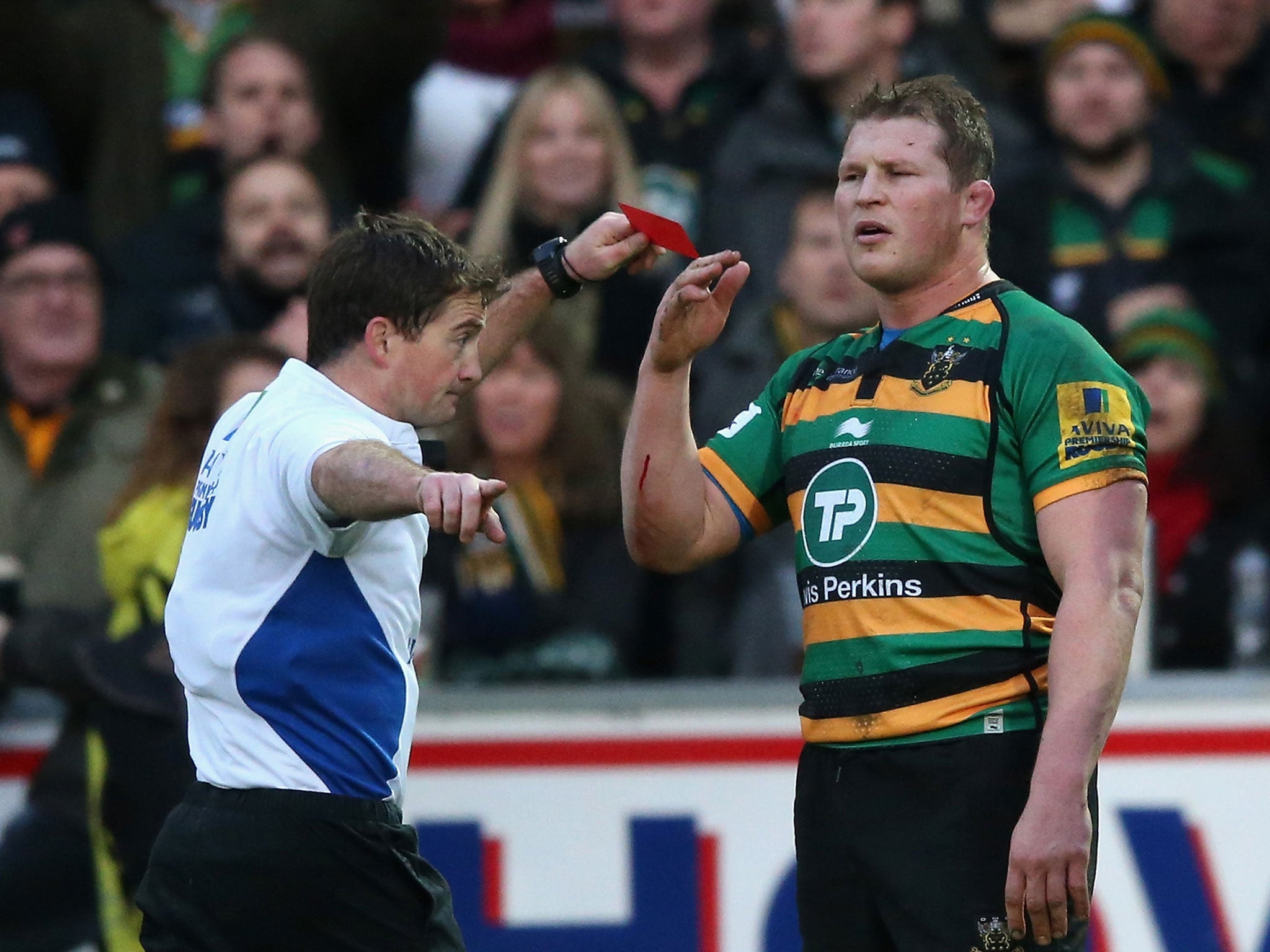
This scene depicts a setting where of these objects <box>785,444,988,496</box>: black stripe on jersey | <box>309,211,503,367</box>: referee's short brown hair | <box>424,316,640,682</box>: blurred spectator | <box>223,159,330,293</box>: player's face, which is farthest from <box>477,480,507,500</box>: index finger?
<box>223,159,330,293</box>: player's face

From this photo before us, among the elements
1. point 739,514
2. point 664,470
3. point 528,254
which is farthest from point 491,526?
point 528,254

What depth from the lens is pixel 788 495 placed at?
3.88m

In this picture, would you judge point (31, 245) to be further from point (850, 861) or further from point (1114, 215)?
point (850, 861)

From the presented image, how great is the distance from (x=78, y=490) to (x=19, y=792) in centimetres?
97

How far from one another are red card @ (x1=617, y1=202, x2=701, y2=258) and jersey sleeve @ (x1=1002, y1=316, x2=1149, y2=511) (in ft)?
2.49

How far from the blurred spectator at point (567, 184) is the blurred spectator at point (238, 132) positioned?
76 centimetres

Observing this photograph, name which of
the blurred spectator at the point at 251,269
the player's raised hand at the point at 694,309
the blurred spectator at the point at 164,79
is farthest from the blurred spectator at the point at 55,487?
the player's raised hand at the point at 694,309

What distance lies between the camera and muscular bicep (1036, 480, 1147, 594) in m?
3.39

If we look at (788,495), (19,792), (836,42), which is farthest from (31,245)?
(788,495)

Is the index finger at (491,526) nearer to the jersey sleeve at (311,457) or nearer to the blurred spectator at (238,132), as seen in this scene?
the jersey sleeve at (311,457)

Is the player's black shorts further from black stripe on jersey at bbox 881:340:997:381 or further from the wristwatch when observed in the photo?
the wristwatch

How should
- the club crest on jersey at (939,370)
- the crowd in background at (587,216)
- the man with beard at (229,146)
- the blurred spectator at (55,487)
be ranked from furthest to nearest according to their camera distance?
the man with beard at (229,146) → the crowd in background at (587,216) → the blurred spectator at (55,487) → the club crest on jersey at (939,370)

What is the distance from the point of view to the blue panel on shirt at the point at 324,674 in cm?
346

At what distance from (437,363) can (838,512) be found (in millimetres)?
834
